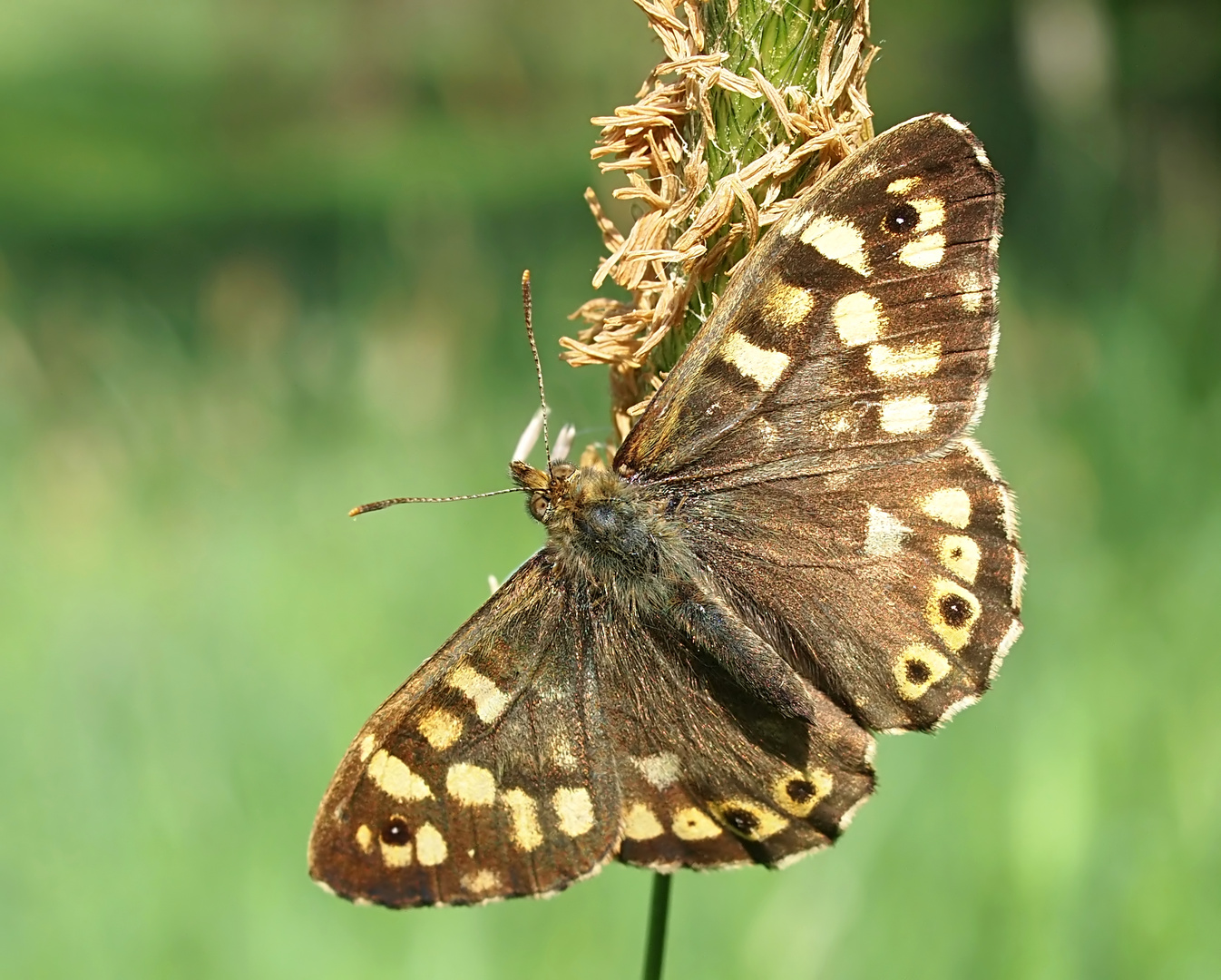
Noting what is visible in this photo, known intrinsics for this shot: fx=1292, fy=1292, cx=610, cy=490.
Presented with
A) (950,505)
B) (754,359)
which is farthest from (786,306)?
(950,505)

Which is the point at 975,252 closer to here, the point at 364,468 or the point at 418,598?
the point at 418,598

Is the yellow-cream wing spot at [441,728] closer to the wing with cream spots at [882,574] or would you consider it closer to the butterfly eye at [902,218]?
the wing with cream spots at [882,574]

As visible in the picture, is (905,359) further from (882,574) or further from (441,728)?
(441,728)

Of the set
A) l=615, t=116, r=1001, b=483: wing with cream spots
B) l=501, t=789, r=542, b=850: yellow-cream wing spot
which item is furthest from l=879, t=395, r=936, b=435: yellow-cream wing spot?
l=501, t=789, r=542, b=850: yellow-cream wing spot

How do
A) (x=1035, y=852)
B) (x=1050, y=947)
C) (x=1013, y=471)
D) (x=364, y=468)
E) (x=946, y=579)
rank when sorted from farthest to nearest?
(x=364, y=468) → (x=1013, y=471) → (x=1035, y=852) → (x=1050, y=947) → (x=946, y=579)

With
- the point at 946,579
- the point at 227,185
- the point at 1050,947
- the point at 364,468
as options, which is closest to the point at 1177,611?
the point at 1050,947
